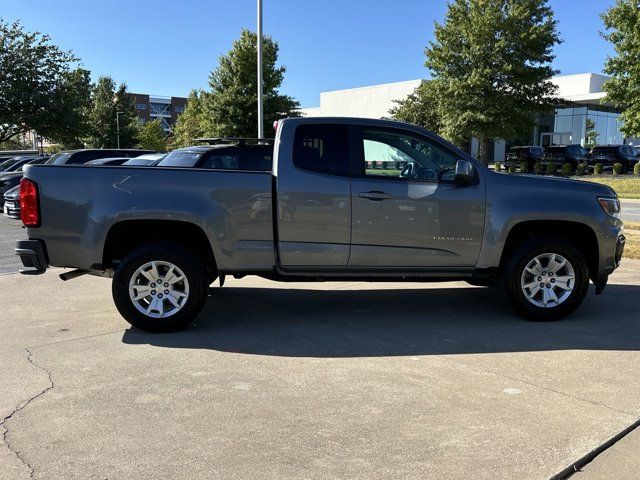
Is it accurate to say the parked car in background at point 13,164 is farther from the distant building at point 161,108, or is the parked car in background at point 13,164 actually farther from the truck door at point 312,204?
the distant building at point 161,108

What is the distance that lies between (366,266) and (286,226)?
85 centimetres

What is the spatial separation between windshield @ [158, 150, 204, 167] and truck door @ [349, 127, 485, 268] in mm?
3960

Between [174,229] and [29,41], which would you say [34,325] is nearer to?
[174,229]

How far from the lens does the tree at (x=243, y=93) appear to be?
1432 inches

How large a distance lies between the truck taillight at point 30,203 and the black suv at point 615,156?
126ft

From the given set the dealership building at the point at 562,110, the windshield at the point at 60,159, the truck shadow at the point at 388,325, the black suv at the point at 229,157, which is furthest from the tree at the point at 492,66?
the truck shadow at the point at 388,325

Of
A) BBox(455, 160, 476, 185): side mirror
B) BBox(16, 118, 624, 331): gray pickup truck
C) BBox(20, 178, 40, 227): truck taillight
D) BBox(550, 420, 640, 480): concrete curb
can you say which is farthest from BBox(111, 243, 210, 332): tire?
BBox(550, 420, 640, 480): concrete curb

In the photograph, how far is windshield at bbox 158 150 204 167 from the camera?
8.90 metres

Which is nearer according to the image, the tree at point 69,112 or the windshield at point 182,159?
the windshield at point 182,159

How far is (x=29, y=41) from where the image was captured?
A: 112 feet

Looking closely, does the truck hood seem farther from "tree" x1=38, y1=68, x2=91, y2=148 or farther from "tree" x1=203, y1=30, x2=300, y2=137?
"tree" x1=38, y1=68, x2=91, y2=148

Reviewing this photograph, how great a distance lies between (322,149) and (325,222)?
71cm

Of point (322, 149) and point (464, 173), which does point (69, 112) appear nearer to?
Answer: point (322, 149)

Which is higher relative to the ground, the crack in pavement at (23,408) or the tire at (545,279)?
the tire at (545,279)
